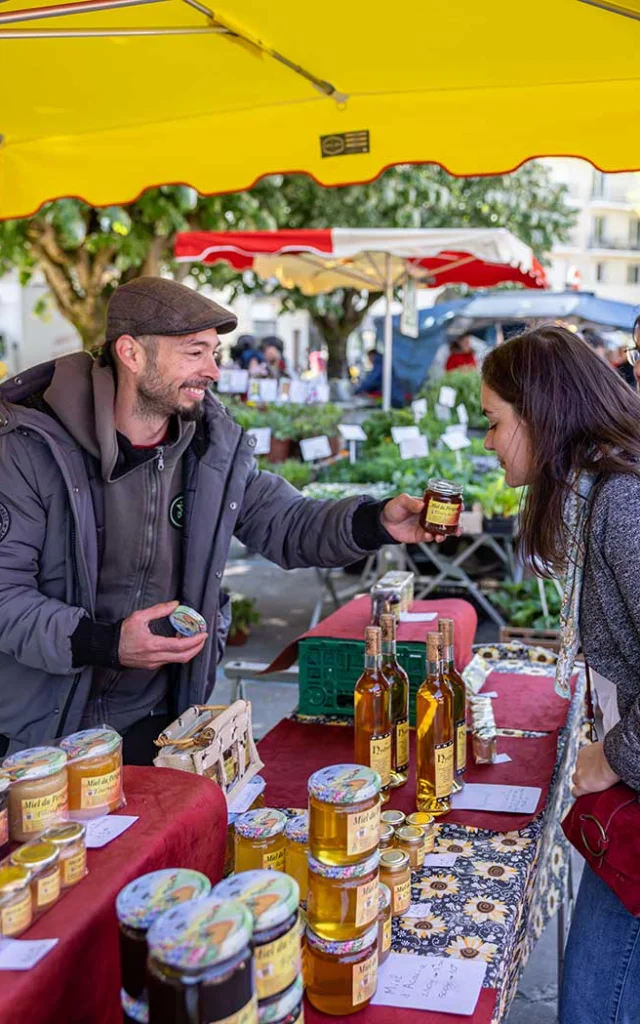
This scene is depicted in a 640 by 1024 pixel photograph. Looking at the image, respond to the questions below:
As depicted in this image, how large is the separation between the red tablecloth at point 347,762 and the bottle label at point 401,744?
6 centimetres

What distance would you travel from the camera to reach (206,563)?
264 cm

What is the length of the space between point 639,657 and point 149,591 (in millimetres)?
1370

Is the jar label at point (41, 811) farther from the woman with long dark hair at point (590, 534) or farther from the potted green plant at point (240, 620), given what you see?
the potted green plant at point (240, 620)

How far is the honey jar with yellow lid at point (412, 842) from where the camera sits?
1.80 meters

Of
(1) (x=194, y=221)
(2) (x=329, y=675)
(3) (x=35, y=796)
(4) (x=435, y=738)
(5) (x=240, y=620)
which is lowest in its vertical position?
(5) (x=240, y=620)

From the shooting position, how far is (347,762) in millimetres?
2434

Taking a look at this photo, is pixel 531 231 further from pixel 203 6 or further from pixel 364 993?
pixel 364 993

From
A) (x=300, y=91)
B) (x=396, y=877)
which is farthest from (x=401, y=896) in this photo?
(x=300, y=91)

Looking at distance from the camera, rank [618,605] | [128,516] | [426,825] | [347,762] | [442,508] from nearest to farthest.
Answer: [618,605], [426,825], [442,508], [347,762], [128,516]

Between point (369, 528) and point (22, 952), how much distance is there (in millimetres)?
1713

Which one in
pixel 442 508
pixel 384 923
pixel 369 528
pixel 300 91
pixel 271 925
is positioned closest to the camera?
pixel 271 925

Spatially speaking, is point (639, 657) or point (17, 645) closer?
point (639, 657)

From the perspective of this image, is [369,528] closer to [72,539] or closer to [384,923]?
[72,539]

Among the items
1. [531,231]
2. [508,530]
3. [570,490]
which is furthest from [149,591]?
[531,231]
